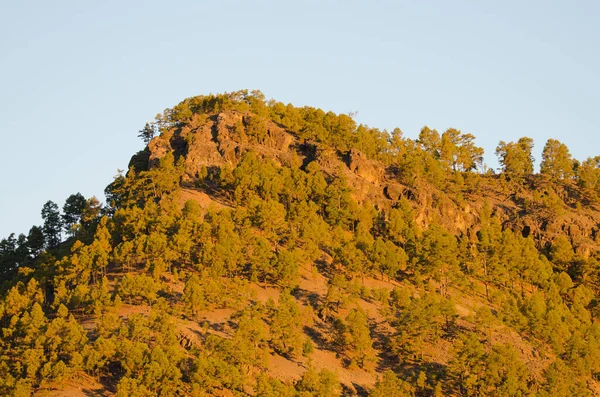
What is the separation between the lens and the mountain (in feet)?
301

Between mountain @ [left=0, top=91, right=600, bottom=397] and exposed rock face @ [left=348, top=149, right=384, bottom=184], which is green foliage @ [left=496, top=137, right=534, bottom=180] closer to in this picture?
mountain @ [left=0, top=91, right=600, bottom=397]

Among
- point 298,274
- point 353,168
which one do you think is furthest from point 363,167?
point 298,274

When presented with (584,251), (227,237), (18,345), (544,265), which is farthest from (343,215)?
(18,345)

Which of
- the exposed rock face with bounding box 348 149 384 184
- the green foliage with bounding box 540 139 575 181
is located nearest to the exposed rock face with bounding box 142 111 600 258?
the exposed rock face with bounding box 348 149 384 184

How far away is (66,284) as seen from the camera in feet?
357

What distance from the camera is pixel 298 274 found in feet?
378

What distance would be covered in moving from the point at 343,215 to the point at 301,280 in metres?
21.6

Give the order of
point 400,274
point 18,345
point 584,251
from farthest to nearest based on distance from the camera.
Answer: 1. point 584,251
2. point 400,274
3. point 18,345

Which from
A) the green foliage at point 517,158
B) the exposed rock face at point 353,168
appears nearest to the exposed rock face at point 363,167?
the exposed rock face at point 353,168

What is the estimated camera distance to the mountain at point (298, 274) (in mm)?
91812

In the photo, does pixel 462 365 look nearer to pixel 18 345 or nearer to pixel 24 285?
pixel 18 345

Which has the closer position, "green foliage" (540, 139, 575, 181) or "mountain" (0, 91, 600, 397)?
"mountain" (0, 91, 600, 397)

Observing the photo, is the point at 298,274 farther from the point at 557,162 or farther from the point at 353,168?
the point at 557,162

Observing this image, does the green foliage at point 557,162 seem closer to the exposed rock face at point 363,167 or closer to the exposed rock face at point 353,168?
the exposed rock face at point 353,168
